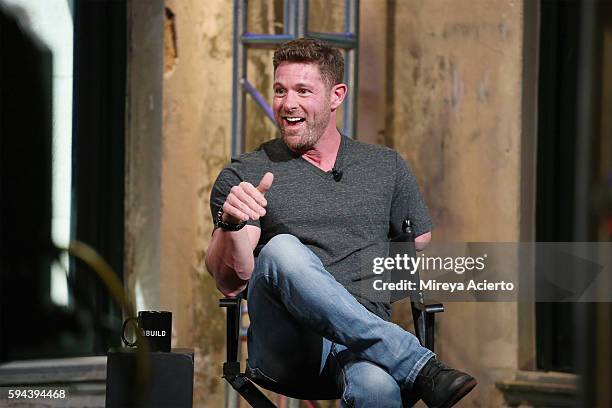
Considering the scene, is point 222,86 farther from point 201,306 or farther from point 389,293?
point 389,293

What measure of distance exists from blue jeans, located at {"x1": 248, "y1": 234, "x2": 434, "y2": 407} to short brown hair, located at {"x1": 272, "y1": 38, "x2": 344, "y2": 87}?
657 mm

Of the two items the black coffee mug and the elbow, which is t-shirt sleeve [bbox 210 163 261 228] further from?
the elbow

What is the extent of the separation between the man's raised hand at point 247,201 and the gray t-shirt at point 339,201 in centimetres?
35

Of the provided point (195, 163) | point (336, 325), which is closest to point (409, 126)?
point (195, 163)

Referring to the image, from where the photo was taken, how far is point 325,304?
2.27 meters

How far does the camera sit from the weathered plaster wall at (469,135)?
4.24 meters

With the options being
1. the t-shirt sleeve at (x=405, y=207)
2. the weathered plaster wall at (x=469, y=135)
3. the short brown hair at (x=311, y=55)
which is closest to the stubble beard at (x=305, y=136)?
the short brown hair at (x=311, y=55)

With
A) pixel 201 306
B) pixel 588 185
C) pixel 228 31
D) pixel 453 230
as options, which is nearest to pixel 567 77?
pixel 453 230

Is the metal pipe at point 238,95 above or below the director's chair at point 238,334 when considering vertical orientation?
above

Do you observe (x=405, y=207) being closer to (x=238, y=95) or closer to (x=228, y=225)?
(x=228, y=225)

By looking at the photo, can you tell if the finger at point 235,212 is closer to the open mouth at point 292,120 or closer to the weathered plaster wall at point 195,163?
the open mouth at point 292,120

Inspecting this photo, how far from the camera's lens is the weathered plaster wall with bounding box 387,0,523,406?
424cm

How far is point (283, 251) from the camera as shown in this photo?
2.33 m

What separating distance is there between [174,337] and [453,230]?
1.33m
